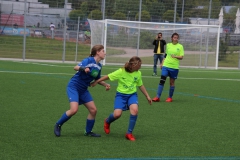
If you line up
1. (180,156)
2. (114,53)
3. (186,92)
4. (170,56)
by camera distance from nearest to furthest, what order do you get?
(180,156)
(170,56)
(186,92)
(114,53)

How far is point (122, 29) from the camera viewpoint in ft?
102

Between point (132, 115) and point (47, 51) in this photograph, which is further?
point (47, 51)

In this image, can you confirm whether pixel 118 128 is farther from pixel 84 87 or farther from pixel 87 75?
pixel 87 75

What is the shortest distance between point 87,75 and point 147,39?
79.2 ft

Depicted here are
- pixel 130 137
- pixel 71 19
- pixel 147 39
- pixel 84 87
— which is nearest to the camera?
pixel 130 137

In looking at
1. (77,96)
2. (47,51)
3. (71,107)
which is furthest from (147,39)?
(71,107)

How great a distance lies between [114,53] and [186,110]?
18.3 meters

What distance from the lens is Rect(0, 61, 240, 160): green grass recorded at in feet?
24.3

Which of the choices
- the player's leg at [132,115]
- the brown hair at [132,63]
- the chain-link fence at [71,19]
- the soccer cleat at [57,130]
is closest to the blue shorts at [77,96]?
the soccer cleat at [57,130]

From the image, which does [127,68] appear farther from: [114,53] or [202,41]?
[202,41]

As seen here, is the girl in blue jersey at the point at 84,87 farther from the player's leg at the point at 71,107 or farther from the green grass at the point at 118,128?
the green grass at the point at 118,128

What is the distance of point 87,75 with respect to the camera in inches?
335

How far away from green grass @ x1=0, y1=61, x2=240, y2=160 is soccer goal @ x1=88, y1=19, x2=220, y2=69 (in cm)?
1502

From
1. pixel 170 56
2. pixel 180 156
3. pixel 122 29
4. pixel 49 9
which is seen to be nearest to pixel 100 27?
pixel 122 29
